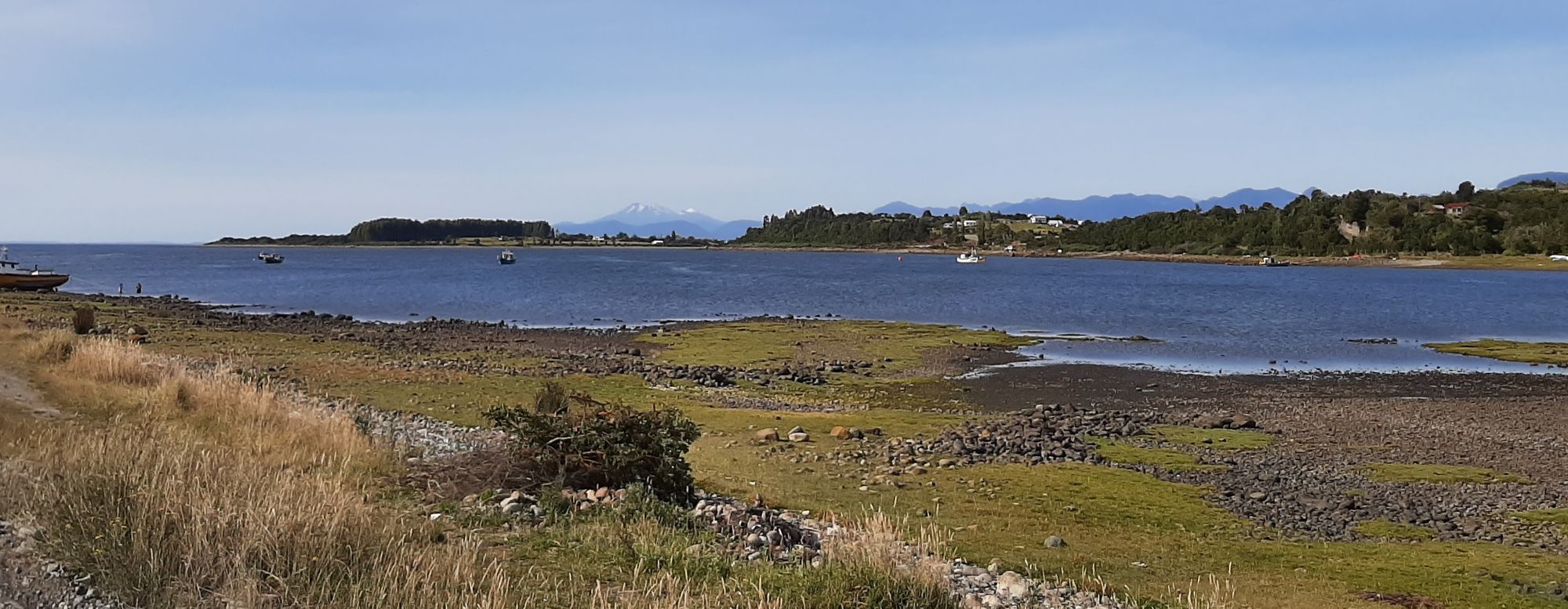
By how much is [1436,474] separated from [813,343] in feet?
98.9

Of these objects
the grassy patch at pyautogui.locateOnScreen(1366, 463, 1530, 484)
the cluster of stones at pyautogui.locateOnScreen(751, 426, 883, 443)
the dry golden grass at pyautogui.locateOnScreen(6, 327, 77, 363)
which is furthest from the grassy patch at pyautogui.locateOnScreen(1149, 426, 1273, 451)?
the dry golden grass at pyautogui.locateOnScreen(6, 327, 77, 363)

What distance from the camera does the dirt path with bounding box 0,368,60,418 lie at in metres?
17.4

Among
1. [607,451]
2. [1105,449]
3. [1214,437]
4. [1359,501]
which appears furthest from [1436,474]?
A: [607,451]

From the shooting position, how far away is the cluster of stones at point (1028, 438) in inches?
816

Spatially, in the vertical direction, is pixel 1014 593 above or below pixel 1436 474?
above

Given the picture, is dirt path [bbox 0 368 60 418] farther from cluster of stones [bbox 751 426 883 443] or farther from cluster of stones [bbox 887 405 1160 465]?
cluster of stones [bbox 887 405 1160 465]

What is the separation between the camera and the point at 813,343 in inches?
1890

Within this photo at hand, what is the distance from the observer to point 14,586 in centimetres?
780

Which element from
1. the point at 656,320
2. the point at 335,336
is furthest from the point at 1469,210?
the point at 335,336

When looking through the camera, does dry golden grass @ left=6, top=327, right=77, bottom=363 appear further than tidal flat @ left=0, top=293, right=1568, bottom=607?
Yes

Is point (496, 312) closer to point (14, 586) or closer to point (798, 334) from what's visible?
point (798, 334)

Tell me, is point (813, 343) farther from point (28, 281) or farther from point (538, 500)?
point (28, 281)

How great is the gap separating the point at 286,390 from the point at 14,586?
15905 mm

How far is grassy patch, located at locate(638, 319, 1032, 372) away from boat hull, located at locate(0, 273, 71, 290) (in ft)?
154
